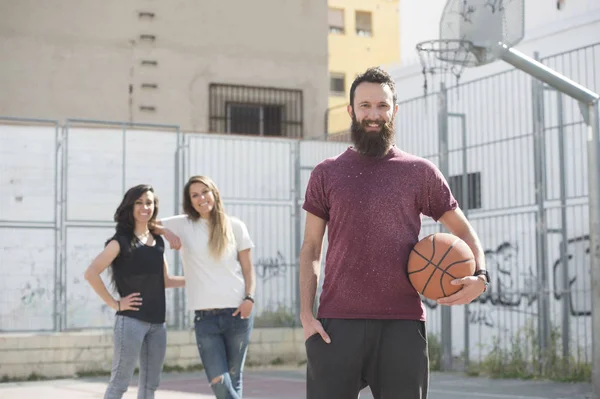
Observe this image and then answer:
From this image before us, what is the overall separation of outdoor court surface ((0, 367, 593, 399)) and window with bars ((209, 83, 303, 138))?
7895 millimetres

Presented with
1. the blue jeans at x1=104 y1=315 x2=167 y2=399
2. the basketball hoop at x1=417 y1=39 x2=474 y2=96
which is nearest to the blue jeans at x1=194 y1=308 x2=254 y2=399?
the blue jeans at x1=104 y1=315 x2=167 y2=399

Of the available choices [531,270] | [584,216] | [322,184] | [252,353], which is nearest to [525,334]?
[531,270]

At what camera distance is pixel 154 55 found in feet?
66.2

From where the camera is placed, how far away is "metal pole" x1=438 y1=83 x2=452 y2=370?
13.9 m

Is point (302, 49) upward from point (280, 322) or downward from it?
upward

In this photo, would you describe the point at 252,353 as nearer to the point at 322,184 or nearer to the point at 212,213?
the point at 212,213

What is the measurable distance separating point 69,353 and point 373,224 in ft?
35.0

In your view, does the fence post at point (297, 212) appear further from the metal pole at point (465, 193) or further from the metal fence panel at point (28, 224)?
the metal fence panel at point (28, 224)

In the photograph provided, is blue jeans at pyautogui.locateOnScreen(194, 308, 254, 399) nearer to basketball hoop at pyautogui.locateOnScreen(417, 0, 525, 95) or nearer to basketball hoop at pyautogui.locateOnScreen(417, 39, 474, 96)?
basketball hoop at pyautogui.locateOnScreen(417, 0, 525, 95)

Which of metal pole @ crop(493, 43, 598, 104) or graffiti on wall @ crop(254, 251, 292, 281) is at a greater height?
metal pole @ crop(493, 43, 598, 104)

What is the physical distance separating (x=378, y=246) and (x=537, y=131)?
8931 millimetres

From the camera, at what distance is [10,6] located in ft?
62.7

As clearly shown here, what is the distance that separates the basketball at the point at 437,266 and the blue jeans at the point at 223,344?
2.89m

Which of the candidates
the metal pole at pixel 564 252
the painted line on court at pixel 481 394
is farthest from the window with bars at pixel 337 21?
the painted line on court at pixel 481 394
